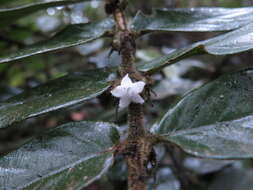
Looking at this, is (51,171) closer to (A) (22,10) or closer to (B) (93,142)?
(B) (93,142)

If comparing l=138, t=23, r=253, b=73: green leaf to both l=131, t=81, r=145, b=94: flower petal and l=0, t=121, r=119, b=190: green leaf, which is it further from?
Result: l=0, t=121, r=119, b=190: green leaf

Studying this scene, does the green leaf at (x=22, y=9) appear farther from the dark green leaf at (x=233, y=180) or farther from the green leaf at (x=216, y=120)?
the dark green leaf at (x=233, y=180)

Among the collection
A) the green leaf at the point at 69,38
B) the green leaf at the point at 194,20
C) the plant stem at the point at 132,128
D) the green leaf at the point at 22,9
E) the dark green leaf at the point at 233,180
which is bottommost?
the dark green leaf at the point at 233,180

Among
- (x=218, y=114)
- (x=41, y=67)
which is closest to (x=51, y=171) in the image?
(x=218, y=114)

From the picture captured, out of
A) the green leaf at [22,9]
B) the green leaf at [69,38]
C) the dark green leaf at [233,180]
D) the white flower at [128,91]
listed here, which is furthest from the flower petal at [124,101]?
the dark green leaf at [233,180]

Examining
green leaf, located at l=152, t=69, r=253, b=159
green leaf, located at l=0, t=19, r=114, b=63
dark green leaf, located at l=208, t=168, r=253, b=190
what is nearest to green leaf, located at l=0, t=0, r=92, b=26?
green leaf, located at l=0, t=19, r=114, b=63

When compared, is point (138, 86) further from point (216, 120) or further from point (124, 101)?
point (216, 120)
